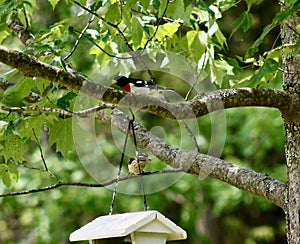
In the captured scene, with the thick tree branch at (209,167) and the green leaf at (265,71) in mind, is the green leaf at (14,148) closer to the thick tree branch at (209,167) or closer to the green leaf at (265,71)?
the thick tree branch at (209,167)

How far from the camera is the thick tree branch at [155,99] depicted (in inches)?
64.9

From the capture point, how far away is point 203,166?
2.26 meters

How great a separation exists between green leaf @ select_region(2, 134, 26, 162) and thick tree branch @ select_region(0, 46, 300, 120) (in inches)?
21.4

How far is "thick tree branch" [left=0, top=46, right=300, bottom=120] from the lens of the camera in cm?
165

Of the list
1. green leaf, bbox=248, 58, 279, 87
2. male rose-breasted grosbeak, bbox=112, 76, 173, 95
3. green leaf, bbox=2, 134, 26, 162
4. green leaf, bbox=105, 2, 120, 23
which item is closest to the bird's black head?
male rose-breasted grosbeak, bbox=112, 76, 173, 95

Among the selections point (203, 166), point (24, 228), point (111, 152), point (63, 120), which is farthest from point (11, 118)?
point (24, 228)

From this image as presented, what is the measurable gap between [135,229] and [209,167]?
713 mm

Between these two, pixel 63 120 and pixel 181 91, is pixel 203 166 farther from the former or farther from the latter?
pixel 181 91

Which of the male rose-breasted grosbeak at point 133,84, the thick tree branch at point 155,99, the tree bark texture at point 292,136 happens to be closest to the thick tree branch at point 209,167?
the tree bark texture at point 292,136

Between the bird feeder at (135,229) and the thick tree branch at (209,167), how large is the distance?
0.44 meters

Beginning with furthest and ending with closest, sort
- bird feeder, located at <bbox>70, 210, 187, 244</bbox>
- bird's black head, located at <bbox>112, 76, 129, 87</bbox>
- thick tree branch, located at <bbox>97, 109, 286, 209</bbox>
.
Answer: bird's black head, located at <bbox>112, 76, 129, 87</bbox> < thick tree branch, located at <bbox>97, 109, 286, 209</bbox> < bird feeder, located at <bbox>70, 210, 187, 244</bbox>

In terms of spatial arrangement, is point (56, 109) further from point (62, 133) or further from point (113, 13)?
→ point (113, 13)

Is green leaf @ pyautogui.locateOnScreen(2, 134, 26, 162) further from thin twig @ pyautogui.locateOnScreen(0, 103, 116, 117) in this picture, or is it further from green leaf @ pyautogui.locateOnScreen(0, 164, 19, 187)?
thin twig @ pyautogui.locateOnScreen(0, 103, 116, 117)

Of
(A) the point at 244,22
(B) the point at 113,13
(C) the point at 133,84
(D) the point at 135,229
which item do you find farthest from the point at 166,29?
(D) the point at 135,229
